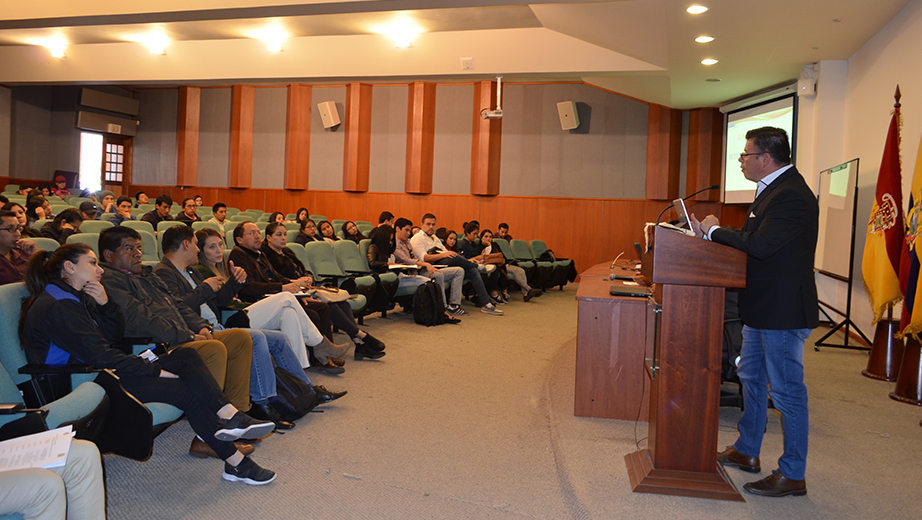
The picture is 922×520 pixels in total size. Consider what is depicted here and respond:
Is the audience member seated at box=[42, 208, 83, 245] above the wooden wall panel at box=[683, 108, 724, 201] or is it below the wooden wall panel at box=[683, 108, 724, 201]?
below

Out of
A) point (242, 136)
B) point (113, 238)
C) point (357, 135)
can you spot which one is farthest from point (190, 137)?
point (113, 238)

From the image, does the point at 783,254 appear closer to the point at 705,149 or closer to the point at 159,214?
the point at 159,214

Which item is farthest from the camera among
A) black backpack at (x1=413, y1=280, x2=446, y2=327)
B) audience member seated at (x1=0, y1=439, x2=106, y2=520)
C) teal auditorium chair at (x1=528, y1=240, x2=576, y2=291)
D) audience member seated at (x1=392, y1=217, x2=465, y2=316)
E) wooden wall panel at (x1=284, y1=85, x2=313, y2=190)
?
wooden wall panel at (x1=284, y1=85, x2=313, y2=190)

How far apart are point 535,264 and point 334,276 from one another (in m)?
4.35

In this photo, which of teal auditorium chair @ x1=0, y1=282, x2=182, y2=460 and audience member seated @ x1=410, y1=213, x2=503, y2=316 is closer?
teal auditorium chair @ x1=0, y1=282, x2=182, y2=460

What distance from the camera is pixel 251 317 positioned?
3676 millimetres

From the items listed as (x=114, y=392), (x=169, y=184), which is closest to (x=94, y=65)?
(x=169, y=184)

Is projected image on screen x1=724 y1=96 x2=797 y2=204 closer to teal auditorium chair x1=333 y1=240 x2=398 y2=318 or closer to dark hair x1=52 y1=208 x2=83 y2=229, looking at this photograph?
teal auditorium chair x1=333 y1=240 x2=398 y2=318

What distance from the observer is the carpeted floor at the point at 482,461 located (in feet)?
7.69

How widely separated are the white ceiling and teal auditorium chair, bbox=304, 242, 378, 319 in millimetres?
2712

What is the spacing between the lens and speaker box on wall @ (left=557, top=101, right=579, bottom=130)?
1168cm

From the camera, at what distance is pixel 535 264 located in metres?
9.26

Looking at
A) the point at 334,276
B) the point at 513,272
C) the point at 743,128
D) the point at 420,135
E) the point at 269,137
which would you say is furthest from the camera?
the point at 269,137

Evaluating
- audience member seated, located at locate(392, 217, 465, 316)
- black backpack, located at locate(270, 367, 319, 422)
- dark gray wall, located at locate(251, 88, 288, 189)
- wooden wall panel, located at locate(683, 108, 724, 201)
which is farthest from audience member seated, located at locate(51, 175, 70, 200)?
wooden wall panel, located at locate(683, 108, 724, 201)
